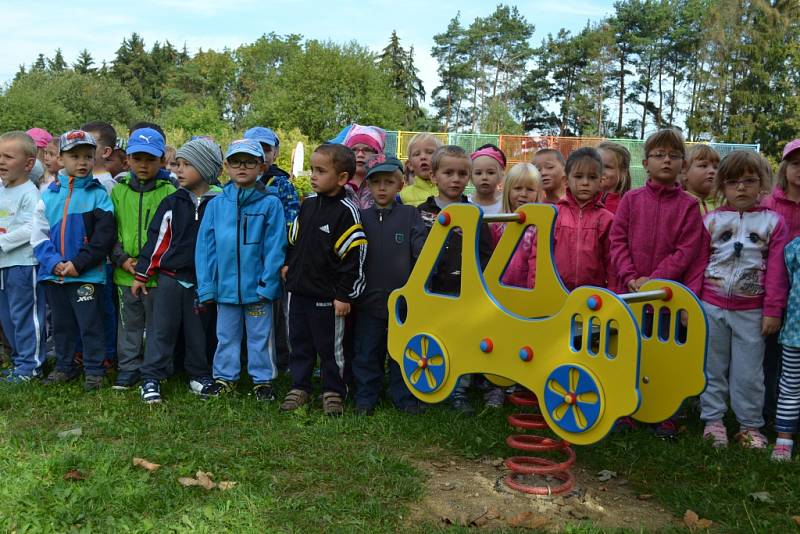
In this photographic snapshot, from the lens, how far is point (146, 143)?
18.0ft

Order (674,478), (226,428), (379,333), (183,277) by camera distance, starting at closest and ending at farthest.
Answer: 1. (674,478)
2. (226,428)
3. (379,333)
4. (183,277)

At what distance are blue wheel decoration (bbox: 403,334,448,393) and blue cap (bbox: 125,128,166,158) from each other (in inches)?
105

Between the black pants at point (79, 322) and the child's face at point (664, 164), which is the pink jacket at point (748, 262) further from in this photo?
the black pants at point (79, 322)

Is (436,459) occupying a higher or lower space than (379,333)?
lower

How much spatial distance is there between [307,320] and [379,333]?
0.51 metres

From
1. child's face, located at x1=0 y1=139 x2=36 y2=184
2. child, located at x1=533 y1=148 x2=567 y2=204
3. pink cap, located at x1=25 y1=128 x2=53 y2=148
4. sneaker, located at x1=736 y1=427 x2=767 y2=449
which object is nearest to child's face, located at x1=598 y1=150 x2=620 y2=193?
child, located at x1=533 y1=148 x2=567 y2=204

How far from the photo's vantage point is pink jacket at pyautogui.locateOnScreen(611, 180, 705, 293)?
4.61 metres

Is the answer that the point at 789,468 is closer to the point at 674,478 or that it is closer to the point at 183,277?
the point at 674,478

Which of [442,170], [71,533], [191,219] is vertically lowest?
[71,533]

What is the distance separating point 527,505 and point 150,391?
9.67ft

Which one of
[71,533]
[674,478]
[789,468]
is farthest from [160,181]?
[789,468]

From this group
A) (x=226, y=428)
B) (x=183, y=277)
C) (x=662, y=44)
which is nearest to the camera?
(x=226, y=428)

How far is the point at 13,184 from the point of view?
Result: 6020mm

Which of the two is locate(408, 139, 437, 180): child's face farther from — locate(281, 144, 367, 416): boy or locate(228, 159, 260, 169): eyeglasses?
locate(228, 159, 260, 169): eyeglasses
